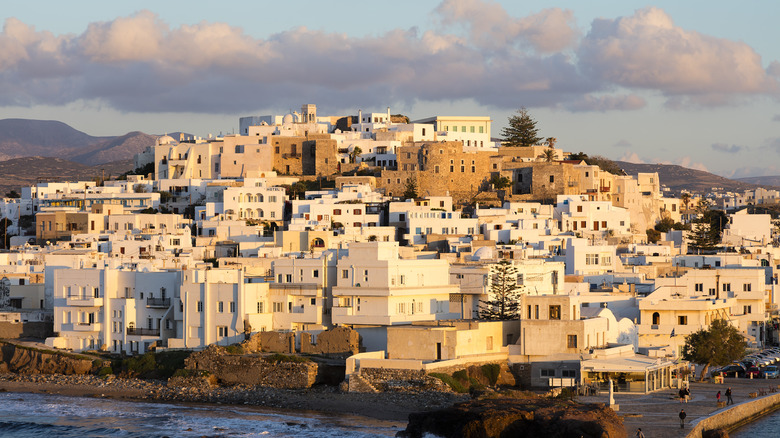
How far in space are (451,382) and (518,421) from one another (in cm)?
844

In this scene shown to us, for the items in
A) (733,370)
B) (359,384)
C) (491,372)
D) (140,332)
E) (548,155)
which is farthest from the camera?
(548,155)

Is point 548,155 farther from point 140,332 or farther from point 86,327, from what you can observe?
point 86,327

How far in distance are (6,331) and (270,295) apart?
46.3ft

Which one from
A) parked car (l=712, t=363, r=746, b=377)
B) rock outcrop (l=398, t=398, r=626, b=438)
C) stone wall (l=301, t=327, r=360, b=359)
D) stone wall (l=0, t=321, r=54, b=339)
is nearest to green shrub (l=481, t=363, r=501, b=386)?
stone wall (l=301, t=327, r=360, b=359)

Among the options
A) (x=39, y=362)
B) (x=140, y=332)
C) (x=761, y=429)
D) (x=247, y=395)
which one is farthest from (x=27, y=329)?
(x=761, y=429)

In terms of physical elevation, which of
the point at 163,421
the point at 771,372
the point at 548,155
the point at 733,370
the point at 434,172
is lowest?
the point at 163,421

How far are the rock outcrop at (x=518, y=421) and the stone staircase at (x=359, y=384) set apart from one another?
21.6ft

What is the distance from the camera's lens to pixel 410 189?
3339 inches

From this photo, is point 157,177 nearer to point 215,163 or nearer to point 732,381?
point 215,163

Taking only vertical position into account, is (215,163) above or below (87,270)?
above

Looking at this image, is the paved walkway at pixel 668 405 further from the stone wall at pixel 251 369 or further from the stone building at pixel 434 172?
the stone building at pixel 434 172

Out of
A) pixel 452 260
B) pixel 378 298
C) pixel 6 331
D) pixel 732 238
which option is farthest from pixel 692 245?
pixel 6 331

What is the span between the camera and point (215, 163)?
92.2 meters

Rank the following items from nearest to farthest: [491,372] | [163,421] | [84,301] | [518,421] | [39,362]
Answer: [518,421], [163,421], [491,372], [39,362], [84,301]
